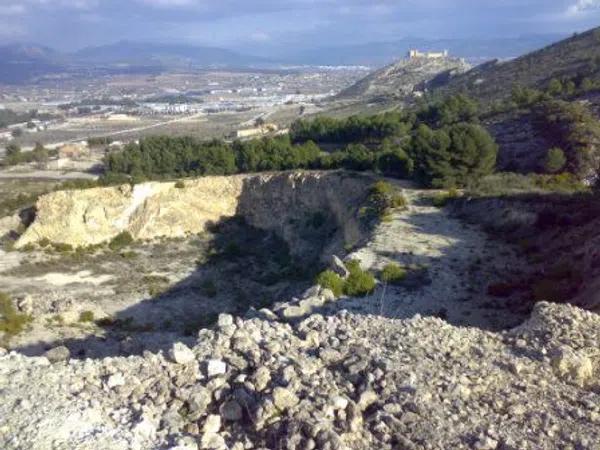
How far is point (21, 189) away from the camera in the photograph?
5097 cm

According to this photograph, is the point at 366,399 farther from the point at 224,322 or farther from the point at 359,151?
the point at 359,151

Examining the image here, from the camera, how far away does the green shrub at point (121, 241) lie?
35.9 meters

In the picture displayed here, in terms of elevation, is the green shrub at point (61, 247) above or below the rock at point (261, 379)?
below

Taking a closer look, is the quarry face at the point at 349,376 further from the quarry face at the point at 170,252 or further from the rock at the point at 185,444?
the quarry face at the point at 170,252

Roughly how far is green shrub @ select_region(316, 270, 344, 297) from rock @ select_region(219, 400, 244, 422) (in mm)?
8355

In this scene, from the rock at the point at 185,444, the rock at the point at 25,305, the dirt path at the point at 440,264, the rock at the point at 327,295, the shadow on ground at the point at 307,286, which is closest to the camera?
the rock at the point at 185,444

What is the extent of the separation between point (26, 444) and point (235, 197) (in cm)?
3114

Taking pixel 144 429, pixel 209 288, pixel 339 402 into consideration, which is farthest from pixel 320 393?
pixel 209 288

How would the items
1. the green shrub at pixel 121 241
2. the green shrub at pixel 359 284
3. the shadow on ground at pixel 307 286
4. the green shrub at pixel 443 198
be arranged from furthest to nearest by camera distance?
the green shrub at pixel 121 241, the green shrub at pixel 443 198, the green shrub at pixel 359 284, the shadow on ground at pixel 307 286

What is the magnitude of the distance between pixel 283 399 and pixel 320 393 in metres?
0.55

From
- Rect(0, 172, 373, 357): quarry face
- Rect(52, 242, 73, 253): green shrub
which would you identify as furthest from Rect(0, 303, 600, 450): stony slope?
Rect(52, 242, 73, 253): green shrub

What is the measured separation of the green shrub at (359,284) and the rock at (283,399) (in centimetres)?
872

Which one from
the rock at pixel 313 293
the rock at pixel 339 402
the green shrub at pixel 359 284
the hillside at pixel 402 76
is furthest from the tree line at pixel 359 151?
the hillside at pixel 402 76

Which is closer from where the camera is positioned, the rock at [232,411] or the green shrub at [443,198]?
the rock at [232,411]
